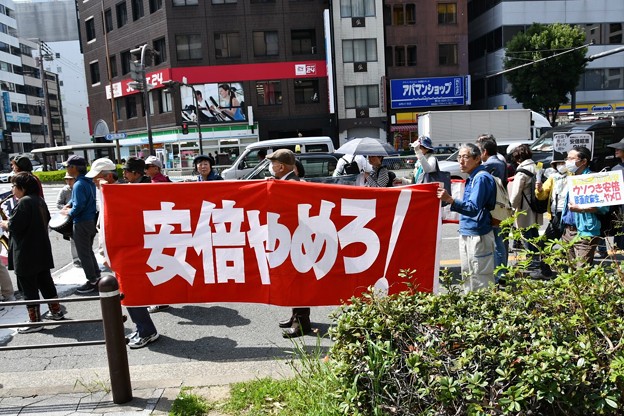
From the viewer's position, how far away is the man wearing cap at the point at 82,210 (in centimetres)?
638

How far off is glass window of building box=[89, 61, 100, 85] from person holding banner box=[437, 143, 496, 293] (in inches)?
1805

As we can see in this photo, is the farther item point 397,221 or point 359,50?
point 359,50

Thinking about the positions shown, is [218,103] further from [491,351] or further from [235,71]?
[491,351]

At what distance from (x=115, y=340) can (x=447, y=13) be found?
41284mm

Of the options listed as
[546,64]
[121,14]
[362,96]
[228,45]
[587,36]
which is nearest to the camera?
[546,64]

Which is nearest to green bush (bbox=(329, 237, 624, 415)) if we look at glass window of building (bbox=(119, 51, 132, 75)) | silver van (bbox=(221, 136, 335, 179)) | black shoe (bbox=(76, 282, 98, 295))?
black shoe (bbox=(76, 282, 98, 295))

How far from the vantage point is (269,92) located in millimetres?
37094

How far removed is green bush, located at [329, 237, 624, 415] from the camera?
230 centimetres

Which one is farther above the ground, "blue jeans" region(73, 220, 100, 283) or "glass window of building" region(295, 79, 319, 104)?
"glass window of building" region(295, 79, 319, 104)

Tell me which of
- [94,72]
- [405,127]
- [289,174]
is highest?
[94,72]

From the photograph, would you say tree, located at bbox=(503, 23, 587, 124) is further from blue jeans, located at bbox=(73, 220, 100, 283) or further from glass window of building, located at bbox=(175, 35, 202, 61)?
blue jeans, located at bbox=(73, 220, 100, 283)

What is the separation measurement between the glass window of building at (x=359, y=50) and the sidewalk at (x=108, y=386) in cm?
3568

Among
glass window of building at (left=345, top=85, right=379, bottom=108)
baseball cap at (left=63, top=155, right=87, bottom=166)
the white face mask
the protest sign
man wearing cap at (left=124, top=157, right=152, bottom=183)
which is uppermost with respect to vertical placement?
glass window of building at (left=345, top=85, right=379, bottom=108)

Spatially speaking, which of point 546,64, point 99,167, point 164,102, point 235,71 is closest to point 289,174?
point 99,167
